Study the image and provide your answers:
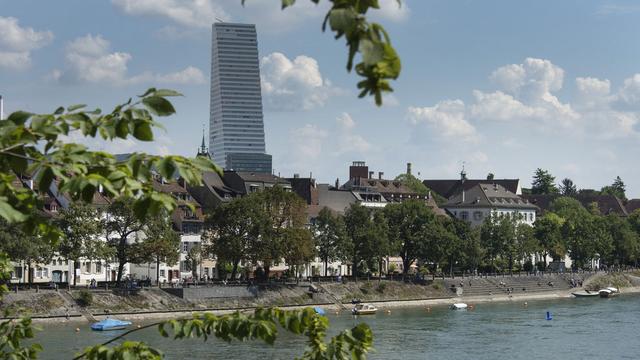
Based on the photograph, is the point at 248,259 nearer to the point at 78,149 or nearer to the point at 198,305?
the point at 198,305

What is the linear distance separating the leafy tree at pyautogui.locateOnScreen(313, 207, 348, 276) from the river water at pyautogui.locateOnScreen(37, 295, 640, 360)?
1261 cm

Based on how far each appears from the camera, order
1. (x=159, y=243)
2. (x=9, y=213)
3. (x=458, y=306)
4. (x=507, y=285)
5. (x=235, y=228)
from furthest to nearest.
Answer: (x=507, y=285) < (x=458, y=306) < (x=235, y=228) < (x=159, y=243) < (x=9, y=213)

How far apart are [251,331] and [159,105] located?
2.40 m

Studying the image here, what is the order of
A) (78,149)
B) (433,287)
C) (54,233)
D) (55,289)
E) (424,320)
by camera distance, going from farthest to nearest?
(433,287) < (424,320) < (55,289) < (54,233) < (78,149)

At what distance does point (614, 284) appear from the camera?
17212 centimetres

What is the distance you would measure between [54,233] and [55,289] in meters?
93.4

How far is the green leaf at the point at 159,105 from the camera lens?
891 centimetres

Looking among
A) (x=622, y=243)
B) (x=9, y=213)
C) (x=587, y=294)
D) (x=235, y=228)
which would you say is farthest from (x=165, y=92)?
(x=622, y=243)

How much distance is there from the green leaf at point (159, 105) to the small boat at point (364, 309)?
340 ft

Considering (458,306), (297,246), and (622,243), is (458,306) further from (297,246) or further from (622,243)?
(622,243)

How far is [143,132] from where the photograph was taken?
8969 millimetres

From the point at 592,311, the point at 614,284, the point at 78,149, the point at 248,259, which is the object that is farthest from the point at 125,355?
the point at 614,284

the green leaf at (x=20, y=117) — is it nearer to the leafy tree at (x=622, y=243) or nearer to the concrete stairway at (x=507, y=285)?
the concrete stairway at (x=507, y=285)

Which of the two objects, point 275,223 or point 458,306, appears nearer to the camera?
point 275,223
